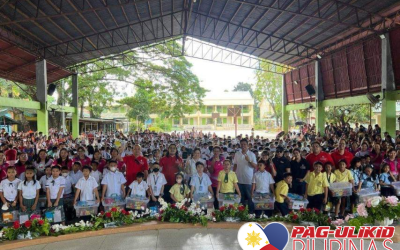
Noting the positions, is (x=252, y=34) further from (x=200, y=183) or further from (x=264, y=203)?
(x=264, y=203)

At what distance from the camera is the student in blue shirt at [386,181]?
6.55 meters

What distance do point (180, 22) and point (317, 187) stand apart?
15.0 meters

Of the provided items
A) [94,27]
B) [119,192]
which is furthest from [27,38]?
[119,192]

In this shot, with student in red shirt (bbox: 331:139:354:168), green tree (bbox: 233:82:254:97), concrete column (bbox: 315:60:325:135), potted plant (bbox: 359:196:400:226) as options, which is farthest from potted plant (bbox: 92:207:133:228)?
green tree (bbox: 233:82:254:97)

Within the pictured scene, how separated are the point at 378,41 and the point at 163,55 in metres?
15.4

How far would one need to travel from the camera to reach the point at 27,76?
20.2 metres

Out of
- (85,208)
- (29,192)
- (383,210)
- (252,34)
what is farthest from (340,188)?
(252,34)

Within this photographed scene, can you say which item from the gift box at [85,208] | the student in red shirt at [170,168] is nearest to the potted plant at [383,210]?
the student in red shirt at [170,168]

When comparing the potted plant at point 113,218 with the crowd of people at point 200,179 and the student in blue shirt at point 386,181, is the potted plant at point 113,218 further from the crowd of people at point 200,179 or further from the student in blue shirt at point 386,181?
the student in blue shirt at point 386,181

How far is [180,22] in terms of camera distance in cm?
1855

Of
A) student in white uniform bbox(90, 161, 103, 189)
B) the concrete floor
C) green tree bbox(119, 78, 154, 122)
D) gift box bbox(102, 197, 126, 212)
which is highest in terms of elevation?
green tree bbox(119, 78, 154, 122)

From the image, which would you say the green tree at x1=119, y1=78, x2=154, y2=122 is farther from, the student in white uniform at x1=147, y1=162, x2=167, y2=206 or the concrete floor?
the concrete floor

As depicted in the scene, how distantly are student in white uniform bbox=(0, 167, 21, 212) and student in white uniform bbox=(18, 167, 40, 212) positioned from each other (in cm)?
11

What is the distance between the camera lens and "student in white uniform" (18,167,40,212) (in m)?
5.49
